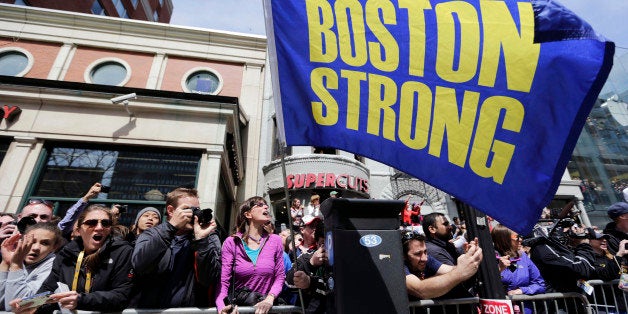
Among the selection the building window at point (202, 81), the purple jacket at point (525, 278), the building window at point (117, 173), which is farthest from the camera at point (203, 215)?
the building window at point (202, 81)

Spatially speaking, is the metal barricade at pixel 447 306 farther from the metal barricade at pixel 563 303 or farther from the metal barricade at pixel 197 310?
the metal barricade at pixel 197 310

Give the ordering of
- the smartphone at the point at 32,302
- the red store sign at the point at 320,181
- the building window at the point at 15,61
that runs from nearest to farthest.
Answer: the smartphone at the point at 32,302 → the building window at the point at 15,61 → the red store sign at the point at 320,181

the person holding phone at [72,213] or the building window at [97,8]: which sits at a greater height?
the building window at [97,8]

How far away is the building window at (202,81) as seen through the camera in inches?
526

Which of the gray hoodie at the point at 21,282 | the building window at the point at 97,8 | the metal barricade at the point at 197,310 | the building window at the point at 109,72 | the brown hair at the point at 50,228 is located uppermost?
the building window at the point at 97,8

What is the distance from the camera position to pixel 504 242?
407 centimetres

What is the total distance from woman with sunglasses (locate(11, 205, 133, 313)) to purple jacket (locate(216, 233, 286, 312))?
2.85 ft

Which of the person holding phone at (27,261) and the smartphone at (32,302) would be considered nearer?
the smartphone at (32,302)

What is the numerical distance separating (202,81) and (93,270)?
481 inches

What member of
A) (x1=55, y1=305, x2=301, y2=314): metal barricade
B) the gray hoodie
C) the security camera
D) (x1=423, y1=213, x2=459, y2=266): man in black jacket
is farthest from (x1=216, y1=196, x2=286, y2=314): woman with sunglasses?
the security camera

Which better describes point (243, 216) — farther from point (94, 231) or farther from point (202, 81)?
point (202, 81)

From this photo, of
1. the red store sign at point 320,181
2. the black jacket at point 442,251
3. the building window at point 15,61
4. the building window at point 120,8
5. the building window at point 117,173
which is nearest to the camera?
the black jacket at point 442,251

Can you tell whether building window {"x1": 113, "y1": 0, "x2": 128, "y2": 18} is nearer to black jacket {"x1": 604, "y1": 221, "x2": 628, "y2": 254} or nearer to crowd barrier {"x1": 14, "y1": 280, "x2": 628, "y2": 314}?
crowd barrier {"x1": 14, "y1": 280, "x2": 628, "y2": 314}

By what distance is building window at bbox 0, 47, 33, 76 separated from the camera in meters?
12.1
